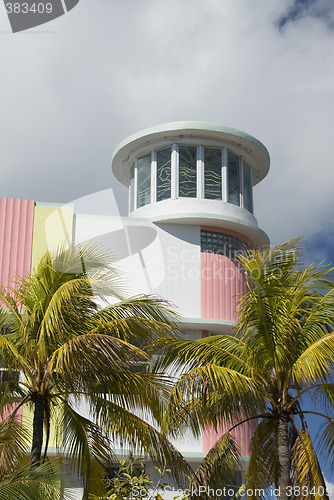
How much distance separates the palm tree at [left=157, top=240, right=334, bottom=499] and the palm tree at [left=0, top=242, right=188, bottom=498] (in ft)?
2.33

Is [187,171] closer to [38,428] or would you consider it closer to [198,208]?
[198,208]

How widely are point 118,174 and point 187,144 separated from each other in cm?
383

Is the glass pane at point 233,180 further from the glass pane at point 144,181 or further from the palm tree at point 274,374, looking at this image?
the palm tree at point 274,374

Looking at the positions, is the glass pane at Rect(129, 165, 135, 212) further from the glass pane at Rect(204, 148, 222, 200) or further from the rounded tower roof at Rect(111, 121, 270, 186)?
the glass pane at Rect(204, 148, 222, 200)

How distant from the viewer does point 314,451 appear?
16.5 metres

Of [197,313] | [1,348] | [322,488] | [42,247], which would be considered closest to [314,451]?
[322,488]

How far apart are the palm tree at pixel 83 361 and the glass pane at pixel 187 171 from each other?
10.6 metres

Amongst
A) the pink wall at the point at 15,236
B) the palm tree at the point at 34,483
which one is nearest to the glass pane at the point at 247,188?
the pink wall at the point at 15,236

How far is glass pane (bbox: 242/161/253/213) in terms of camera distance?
96.9 ft

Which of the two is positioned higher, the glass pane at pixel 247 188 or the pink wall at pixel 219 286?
the glass pane at pixel 247 188

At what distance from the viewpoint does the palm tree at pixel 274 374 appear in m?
16.5

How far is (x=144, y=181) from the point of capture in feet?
96.1

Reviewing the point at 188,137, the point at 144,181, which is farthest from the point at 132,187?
the point at 188,137

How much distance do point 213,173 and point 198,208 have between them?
5.69 feet
